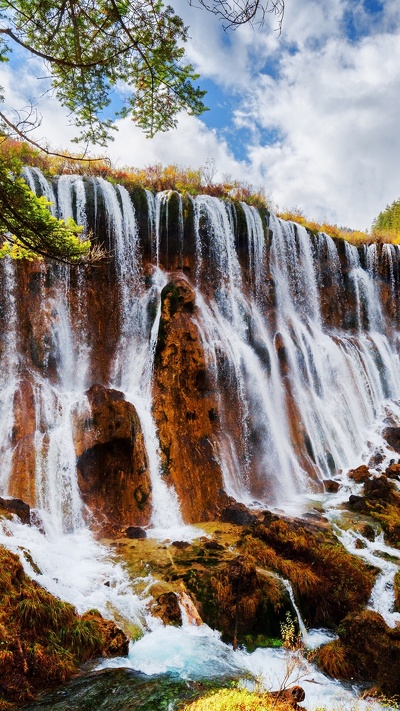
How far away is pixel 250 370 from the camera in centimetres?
1667

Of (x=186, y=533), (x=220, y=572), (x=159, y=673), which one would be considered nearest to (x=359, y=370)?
(x=186, y=533)

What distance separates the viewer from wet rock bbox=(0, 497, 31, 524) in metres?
9.16

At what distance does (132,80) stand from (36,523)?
8.98 meters

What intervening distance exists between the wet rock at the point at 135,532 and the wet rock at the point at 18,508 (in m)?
2.38

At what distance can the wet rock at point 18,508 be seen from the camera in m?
9.16

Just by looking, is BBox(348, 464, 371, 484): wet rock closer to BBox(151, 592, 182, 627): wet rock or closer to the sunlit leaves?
BBox(151, 592, 182, 627): wet rock

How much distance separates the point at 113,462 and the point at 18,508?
9.96 ft

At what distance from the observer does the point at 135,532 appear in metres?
10.5

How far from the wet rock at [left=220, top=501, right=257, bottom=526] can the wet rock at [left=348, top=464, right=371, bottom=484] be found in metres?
5.59

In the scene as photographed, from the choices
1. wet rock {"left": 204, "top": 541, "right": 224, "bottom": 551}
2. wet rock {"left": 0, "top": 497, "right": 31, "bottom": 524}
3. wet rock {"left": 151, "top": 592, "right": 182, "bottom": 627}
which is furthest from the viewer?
wet rock {"left": 204, "top": 541, "right": 224, "bottom": 551}

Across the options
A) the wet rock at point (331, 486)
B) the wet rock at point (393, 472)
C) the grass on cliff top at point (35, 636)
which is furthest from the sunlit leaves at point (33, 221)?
the wet rock at point (393, 472)


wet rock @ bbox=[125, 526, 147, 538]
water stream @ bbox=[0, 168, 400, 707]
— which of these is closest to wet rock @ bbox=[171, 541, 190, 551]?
water stream @ bbox=[0, 168, 400, 707]

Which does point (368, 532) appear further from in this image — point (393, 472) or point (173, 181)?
point (173, 181)

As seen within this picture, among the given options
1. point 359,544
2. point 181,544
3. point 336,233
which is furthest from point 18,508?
point 336,233
